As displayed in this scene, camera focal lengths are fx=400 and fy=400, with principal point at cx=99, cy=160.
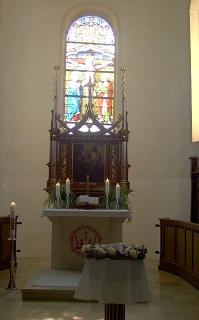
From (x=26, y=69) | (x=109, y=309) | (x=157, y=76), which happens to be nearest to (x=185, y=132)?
(x=157, y=76)

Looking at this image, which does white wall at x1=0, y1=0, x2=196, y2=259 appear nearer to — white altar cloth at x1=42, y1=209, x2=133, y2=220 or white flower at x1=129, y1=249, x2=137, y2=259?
white altar cloth at x1=42, y1=209, x2=133, y2=220

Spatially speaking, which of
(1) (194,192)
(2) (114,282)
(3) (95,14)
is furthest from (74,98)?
(2) (114,282)

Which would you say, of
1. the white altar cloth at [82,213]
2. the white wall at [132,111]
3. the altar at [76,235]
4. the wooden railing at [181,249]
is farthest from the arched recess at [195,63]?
the white altar cloth at [82,213]

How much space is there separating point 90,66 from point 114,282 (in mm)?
8903

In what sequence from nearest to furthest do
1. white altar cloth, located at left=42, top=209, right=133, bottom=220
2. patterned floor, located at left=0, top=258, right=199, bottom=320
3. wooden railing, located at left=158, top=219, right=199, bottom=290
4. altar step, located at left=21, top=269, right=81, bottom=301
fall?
patterned floor, located at left=0, top=258, right=199, bottom=320, altar step, located at left=21, top=269, right=81, bottom=301, white altar cloth, located at left=42, top=209, right=133, bottom=220, wooden railing, located at left=158, top=219, right=199, bottom=290

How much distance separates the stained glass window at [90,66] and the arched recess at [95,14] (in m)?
0.17

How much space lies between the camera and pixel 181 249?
791 cm

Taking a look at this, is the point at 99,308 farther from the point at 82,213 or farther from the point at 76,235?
the point at 76,235

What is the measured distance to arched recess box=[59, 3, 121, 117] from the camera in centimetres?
1132

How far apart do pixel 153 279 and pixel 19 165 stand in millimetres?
4808

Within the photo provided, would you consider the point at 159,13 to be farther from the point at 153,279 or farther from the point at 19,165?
the point at 153,279

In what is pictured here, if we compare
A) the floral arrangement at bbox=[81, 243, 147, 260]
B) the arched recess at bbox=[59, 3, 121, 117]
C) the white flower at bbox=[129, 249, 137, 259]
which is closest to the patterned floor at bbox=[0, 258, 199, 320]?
the floral arrangement at bbox=[81, 243, 147, 260]

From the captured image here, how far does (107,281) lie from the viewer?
12.5 ft

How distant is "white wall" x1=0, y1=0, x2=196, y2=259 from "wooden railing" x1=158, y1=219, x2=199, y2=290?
5.41ft
